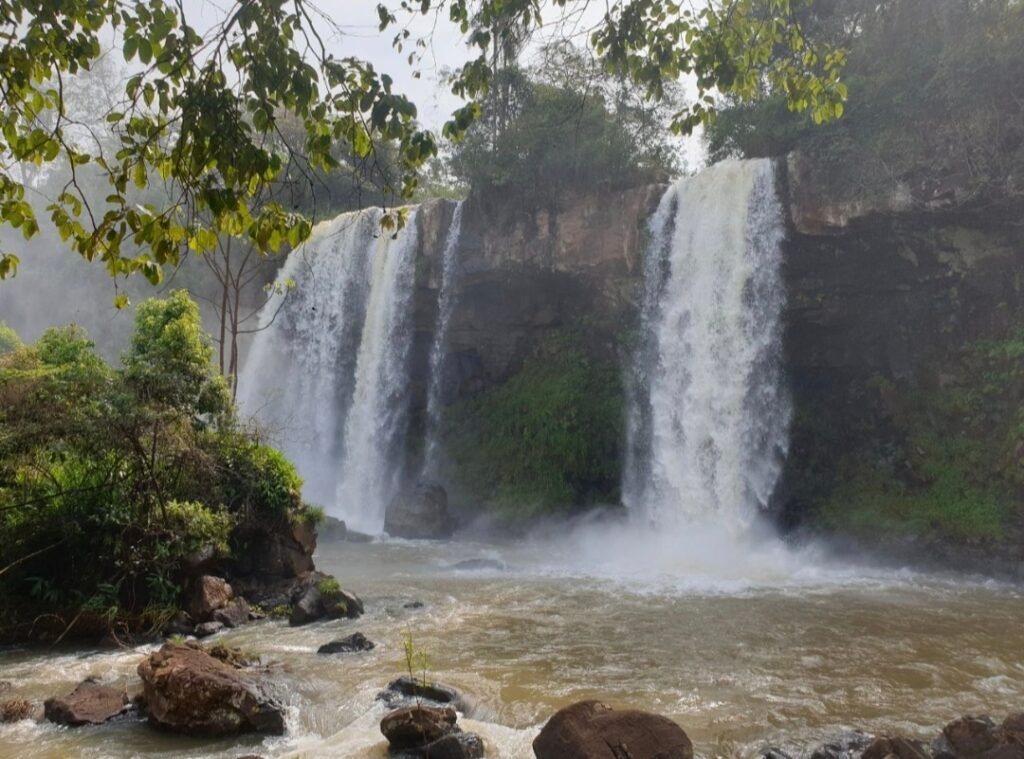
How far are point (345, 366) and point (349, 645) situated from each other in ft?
50.0

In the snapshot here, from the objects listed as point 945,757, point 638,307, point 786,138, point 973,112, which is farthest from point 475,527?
point 945,757

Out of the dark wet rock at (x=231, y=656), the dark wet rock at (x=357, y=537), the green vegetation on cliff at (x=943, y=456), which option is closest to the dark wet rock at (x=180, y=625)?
the dark wet rock at (x=231, y=656)

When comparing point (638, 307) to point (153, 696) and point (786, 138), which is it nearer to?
point (786, 138)

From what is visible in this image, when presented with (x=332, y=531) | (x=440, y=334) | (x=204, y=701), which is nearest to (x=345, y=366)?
(x=440, y=334)

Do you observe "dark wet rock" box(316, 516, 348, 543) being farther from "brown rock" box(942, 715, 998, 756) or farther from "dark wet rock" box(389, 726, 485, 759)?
"brown rock" box(942, 715, 998, 756)

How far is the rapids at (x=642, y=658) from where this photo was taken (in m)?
6.10

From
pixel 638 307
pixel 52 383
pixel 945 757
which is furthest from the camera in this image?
pixel 638 307

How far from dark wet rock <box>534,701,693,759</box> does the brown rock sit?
167 cm

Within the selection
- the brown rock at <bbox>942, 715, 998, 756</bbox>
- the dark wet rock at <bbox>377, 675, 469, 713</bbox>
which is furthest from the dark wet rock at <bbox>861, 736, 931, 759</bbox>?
the dark wet rock at <bbox>377, 675, 469, 713</bbox>

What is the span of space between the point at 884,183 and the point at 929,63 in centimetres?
287

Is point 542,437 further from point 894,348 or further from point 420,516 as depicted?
point 894,348

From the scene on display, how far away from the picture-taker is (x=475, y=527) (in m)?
19.8

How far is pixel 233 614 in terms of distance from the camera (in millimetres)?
9328

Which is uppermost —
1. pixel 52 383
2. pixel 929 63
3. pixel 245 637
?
pixel 929 63
